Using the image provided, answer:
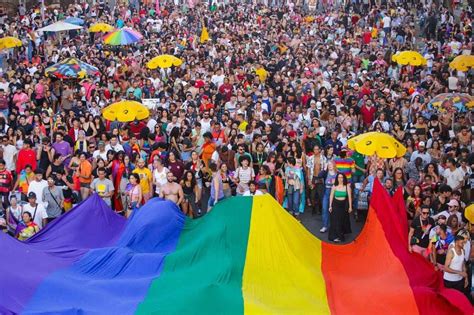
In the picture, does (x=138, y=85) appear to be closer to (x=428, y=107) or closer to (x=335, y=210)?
(x=428, y=107)

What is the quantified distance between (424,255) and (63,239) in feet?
19.0

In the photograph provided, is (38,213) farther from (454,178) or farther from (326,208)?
(454,178)

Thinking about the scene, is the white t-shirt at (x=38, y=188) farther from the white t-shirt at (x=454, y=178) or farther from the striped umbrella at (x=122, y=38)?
the striped umbrella at (x=122, y=38)

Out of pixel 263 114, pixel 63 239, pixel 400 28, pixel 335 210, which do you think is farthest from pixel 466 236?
pixel 400 28

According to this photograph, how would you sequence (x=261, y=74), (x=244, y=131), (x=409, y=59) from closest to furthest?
(x=244, y=131) < (x=409, y=59) < (x=261, y=74)

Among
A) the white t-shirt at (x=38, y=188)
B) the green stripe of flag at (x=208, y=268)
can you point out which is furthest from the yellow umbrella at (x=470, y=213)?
the white t-shirt at (x=38, y=188)

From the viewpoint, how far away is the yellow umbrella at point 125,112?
19875 mm

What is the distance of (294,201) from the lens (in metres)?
17.5

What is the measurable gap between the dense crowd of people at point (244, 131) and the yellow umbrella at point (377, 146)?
0.38 metres

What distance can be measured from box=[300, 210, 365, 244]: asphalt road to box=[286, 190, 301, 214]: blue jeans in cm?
22

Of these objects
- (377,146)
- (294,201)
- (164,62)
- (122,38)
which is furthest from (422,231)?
(122,38)

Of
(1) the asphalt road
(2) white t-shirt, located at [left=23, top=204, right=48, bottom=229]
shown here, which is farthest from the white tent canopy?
(2) white t-shirt, located at [left=23, top=204, right=48, bottom=229]

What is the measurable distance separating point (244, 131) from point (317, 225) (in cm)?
342

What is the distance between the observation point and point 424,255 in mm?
13539
